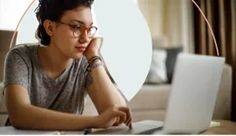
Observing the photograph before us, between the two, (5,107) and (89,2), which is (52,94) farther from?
(89,2)

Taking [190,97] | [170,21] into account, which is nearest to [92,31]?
[170,21]

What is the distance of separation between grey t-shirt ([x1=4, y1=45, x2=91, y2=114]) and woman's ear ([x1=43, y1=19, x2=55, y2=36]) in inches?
2.2

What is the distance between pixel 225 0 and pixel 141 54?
0.35 m

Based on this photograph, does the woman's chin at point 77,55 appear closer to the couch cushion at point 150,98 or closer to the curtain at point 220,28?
the couch cushion at point 150,98

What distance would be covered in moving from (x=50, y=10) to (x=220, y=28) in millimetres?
554

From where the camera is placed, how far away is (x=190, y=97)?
2.82 feet

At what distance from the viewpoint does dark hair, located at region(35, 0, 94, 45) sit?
3.49ft

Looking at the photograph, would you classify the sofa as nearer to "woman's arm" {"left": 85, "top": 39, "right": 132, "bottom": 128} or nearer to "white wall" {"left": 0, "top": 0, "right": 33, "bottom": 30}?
"woman's arm" {"left": 85, "top": 39, "right": 132, "bottom": 128}

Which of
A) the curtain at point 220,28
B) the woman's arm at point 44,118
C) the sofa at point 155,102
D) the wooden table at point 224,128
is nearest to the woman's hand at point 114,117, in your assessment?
the woman's arm at point 44,118

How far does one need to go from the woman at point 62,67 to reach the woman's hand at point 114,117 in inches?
0.7

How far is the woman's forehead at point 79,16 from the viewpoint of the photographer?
1.05 m

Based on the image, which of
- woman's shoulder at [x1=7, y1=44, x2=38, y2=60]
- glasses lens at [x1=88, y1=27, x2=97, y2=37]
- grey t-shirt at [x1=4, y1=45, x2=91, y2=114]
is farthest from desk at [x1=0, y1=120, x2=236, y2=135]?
glasses lens at [x1=88, y1=27, x2=97, y2=37]

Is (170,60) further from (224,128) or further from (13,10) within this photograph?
(13,10)

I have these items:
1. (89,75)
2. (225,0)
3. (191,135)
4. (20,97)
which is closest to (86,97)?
(89,75)
